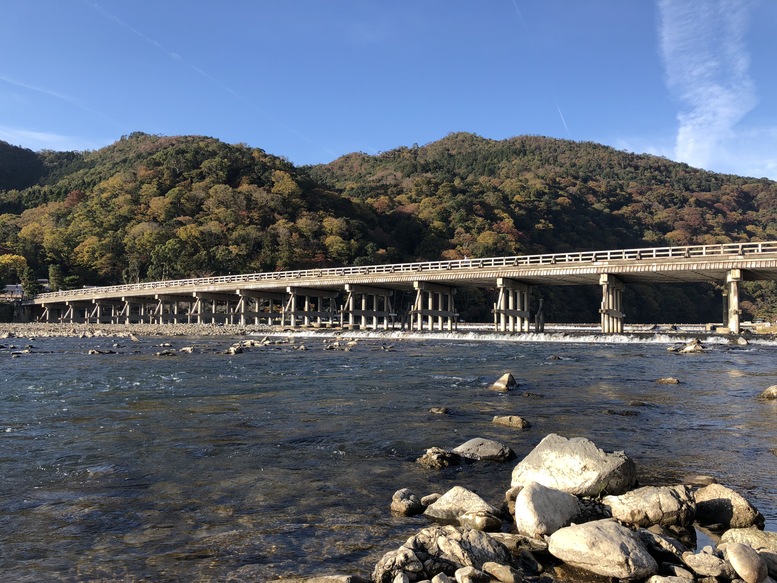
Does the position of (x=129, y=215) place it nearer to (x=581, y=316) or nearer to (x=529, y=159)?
(x=581, y=316)

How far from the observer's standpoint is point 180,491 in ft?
22.4

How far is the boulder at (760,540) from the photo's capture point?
4.66 metres

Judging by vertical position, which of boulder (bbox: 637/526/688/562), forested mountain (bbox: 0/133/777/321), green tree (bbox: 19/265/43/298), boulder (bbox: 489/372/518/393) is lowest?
boulder (bbox: 489/372/518/393)

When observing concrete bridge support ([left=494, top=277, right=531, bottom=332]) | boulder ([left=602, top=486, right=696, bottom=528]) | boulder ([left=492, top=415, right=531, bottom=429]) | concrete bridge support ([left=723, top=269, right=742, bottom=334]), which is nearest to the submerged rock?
boulder ([left=492, top=415, right=531, bottom=429])

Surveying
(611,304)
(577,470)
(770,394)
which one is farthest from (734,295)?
(577,470)

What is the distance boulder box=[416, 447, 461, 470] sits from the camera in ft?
25.9

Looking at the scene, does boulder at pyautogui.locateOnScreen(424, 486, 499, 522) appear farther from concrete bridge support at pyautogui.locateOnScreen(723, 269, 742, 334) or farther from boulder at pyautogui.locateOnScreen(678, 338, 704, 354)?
concrete bridge support at pyautogui.locateOnScreen(723, 269, 742, 334)

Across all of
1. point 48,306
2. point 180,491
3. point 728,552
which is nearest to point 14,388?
point 180,491

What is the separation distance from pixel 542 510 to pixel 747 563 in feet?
5.81

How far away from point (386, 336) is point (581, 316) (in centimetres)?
6018

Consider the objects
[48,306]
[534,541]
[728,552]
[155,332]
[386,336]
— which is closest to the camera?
[728,552]

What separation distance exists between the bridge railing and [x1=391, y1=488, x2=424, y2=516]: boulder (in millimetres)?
33915

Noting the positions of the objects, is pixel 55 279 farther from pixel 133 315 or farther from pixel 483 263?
pixel 483 263

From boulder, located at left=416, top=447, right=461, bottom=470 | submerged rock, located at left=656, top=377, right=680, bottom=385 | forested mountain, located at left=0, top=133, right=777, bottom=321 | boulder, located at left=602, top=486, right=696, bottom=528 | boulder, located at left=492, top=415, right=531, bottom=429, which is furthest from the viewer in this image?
forested mountain, located at left=0, top=133, right=777, bottom=321
